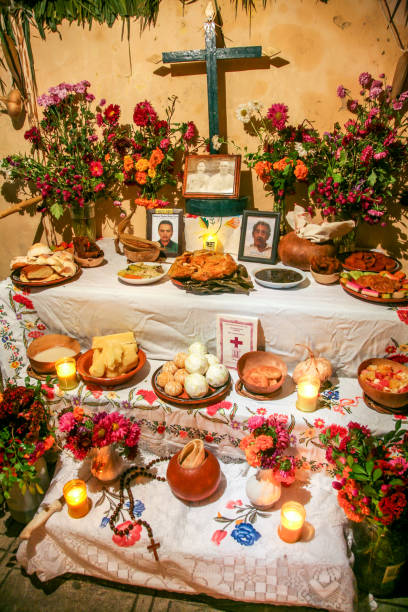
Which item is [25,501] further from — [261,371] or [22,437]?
[261,371]

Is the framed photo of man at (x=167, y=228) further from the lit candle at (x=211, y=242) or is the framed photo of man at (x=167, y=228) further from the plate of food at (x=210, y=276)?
the plate of food at (x=210, y=276)

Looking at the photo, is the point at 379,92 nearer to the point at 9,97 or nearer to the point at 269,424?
the point at 269,424

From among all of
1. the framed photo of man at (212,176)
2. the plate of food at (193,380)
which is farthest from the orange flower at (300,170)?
the plate of food at (193,380)

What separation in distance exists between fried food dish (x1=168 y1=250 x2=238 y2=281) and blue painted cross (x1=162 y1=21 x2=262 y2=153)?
90 centimetres

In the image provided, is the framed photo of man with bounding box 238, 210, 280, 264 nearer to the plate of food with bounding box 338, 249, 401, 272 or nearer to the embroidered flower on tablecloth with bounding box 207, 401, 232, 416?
the plate of food with bounding box 338, 249, 401, 272

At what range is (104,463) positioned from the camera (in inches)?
63.4

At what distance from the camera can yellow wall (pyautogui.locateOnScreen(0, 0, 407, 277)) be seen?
77.6 inches

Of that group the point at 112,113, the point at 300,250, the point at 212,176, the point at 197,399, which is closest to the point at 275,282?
the point at 300,250

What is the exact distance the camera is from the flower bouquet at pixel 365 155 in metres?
1.90

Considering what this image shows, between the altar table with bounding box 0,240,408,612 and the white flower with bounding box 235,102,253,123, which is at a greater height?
the white flower with bounding box 235,102,253,123

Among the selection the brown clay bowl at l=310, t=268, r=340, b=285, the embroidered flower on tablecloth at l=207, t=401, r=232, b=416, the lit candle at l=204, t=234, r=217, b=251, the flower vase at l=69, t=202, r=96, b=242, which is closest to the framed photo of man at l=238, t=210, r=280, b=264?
the lit candle at l=204, t=234, r=217, b=251

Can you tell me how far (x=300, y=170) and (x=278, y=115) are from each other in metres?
0.40

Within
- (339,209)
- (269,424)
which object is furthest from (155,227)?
(269,424)

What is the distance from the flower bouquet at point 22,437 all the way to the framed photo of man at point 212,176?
144cm
